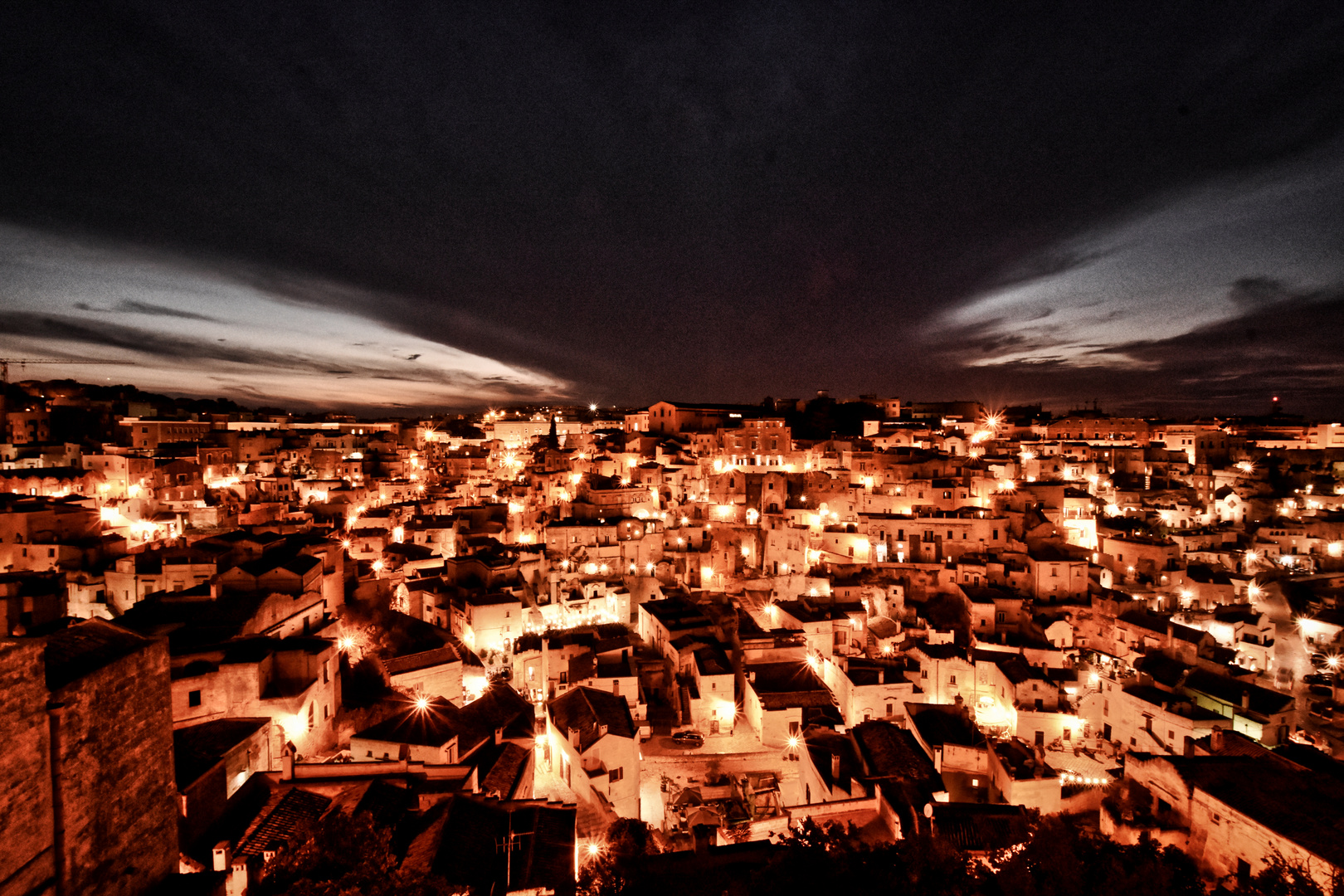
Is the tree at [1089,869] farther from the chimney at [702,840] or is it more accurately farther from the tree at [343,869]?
the tree at [343,869]

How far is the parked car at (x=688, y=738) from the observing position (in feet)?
56.4

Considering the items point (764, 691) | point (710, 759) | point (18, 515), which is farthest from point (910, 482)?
point (18, 515)

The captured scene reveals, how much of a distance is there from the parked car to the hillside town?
125 millimetres

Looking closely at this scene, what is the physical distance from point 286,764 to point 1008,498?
1260 inches

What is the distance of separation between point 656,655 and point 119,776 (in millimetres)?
16148

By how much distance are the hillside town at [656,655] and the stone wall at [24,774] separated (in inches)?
1.3

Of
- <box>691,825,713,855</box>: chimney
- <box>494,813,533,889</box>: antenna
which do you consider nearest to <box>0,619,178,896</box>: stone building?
<box>494,813,533,889</box>: antenna

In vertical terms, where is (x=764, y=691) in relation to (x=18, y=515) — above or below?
below

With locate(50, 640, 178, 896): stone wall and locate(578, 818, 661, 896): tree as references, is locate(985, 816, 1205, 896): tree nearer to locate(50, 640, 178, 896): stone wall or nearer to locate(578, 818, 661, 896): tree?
locate(578, 818, 661, 896): tree

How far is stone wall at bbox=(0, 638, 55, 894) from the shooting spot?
17.0 ft

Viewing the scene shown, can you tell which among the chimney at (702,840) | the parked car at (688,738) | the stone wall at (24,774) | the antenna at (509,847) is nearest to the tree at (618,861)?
the chimney at (702,840)

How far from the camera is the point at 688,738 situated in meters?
17.4

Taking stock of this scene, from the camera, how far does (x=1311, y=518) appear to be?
91.5 feet

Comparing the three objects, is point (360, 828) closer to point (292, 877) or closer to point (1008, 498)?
point (292, 877)
